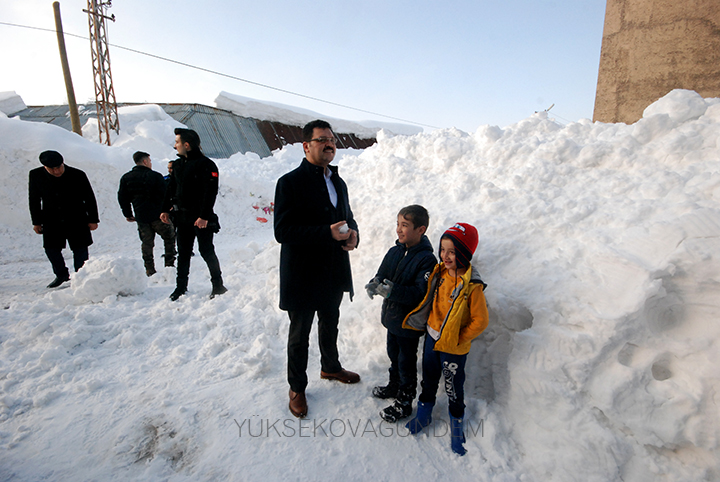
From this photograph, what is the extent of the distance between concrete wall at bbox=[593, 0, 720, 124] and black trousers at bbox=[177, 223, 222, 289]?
5.71 meters

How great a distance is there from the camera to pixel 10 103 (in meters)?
19.3

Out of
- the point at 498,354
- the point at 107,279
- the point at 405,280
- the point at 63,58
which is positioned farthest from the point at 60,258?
the point at 63,58

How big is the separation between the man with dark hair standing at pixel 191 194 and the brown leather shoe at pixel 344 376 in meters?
2.34

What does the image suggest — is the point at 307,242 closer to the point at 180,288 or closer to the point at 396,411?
the point at 396,411

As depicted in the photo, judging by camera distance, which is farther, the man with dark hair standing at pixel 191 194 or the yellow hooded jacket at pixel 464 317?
the man with dark hair standing at pixel 191 194

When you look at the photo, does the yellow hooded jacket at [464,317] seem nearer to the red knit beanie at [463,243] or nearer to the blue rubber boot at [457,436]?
the red knit beanie at [463,243]

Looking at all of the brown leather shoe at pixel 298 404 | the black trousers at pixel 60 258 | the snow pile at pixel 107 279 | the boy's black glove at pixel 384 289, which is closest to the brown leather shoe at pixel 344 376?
the brown leather shoe at pixel 298 404

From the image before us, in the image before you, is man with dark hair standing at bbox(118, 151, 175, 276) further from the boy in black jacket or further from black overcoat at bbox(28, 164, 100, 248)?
the boy in black jacket

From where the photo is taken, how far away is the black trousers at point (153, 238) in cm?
518

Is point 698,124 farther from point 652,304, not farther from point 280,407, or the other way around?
point 280,407

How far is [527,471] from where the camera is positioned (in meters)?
1.97

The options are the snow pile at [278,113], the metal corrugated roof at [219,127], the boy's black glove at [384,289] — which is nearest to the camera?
the boy's black glove at [384,289]

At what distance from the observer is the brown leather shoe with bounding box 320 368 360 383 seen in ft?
8.67

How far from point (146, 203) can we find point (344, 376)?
14.1ft
